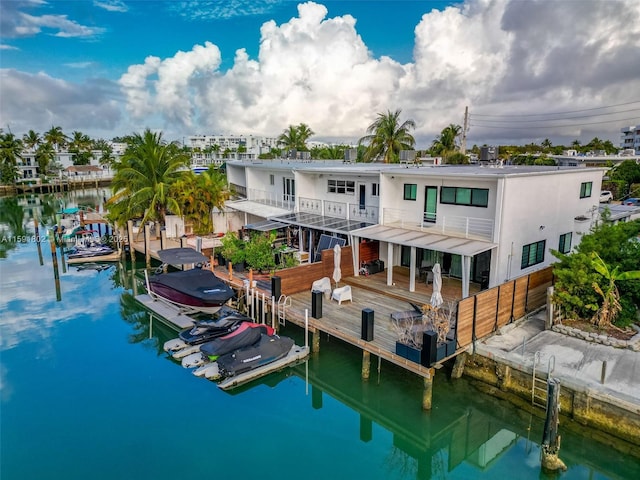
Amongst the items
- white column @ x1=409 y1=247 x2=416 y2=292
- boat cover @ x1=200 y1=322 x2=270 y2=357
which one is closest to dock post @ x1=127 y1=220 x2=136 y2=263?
boat cover @ x1=200 y1=322 x2=270 y2=357

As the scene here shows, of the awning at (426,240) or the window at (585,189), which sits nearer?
the awning at (426,240)

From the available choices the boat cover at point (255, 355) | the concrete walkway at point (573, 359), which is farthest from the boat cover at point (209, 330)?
the concrete walkway at point (573, 359)

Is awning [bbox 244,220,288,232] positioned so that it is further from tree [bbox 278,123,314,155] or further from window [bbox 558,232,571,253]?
tree [bbox 278,123,314,155]

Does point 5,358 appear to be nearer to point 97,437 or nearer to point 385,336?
point 97,437

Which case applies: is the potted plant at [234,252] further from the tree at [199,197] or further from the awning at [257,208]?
the tree at [199,197]

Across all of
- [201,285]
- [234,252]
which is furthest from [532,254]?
[201,285]

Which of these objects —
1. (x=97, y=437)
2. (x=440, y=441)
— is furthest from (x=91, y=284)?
(x=440, y=441)

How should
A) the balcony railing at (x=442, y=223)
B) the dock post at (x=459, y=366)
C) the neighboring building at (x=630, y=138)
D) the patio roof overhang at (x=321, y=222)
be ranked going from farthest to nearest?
the neighboring building at (x=630, y=138), the patio roof overhang at (x=321, y=222), the balcony railing at (x=442, y=223), the dock post at (x=459, y=366)
